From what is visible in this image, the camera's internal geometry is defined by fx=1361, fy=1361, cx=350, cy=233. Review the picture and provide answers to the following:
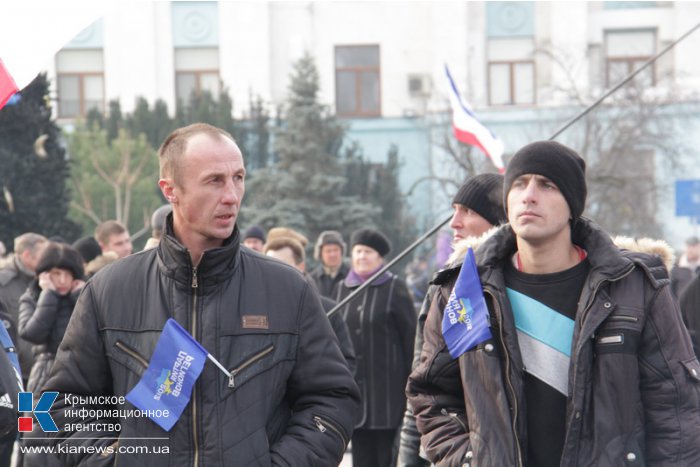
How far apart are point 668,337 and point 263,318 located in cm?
136

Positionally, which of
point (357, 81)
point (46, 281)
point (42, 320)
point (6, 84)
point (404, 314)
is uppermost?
point (357, 81)

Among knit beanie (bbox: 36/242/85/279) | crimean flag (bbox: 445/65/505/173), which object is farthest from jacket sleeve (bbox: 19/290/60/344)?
crimean flag (bbox: 445/65/505/173)

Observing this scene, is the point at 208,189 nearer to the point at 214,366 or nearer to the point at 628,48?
the point at 214,366

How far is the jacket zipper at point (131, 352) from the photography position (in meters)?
4.40

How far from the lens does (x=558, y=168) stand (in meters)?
4.78

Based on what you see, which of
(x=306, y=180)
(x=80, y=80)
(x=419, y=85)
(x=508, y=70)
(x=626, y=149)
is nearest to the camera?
(x=626, y=149)

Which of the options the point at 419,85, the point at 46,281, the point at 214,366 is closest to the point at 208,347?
the point at 214,366

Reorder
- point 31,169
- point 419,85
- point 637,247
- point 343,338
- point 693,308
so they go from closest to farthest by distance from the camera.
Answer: point 637,247
point 343,338
point 693,308
point 31,169
point 419,85

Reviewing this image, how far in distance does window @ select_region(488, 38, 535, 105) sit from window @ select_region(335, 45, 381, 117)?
153 inches

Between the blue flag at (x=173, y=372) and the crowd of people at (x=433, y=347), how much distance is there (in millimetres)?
36

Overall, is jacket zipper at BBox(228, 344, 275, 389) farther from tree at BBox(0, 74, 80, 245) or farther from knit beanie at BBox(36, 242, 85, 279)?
tree at BBox(0, 74, 80, 245)

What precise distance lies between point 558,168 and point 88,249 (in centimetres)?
637

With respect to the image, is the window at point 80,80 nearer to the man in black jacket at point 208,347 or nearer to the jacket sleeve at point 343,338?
the jacket sleeve at point 343,338

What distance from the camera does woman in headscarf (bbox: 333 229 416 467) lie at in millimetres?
9602
